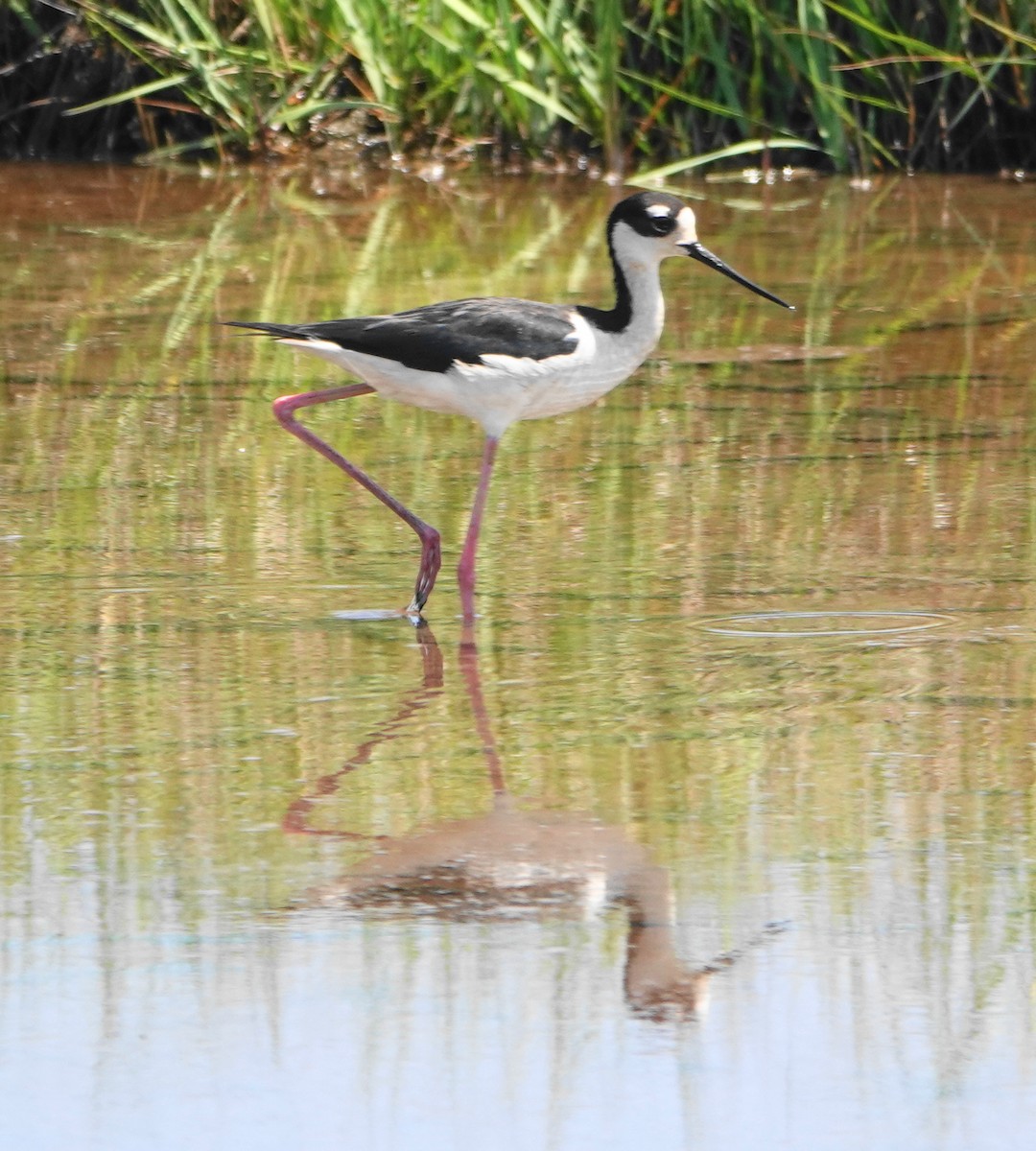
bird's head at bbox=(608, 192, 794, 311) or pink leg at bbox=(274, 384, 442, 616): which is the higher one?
bird's head at bbox=(608, 192, 794, 311)

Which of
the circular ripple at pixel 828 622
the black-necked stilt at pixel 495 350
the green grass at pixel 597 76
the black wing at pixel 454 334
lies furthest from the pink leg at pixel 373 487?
the green grass at pixel 597 76

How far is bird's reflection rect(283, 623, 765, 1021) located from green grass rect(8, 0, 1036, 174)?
6.44 m

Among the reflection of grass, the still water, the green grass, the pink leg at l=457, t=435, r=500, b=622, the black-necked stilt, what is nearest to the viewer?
the still water

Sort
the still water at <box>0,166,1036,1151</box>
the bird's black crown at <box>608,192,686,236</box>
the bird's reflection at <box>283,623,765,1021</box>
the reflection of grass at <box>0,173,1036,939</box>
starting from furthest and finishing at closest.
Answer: the bird's black crown at <box>608,192,686,236</box>
the reflection of grass at <box>0,173,1036,939</box>
the bird's reflection at <box>283,623,765,1021</box>
the still water at <box>0,166,1036,1151</box>

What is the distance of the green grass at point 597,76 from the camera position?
959cm

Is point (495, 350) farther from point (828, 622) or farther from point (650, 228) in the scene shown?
point (828, 622)

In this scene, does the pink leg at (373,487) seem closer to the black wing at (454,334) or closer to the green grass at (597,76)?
the black wing at (454,334)

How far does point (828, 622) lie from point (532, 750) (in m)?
0.90

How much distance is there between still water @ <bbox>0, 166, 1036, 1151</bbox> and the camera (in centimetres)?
271

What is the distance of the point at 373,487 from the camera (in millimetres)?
5074

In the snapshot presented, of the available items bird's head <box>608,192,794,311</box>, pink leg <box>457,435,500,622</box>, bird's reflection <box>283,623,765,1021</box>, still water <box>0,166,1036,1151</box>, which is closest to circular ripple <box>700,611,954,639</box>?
still water <box>0,166,1036,1151</box>

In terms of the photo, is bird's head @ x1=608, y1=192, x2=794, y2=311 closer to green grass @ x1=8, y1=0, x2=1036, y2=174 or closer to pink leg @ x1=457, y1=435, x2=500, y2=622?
pink leg @ x1=457, y1=435, x2=500, y2=622

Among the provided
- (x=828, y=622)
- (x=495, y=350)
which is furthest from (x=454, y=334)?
(x=828, y=622)

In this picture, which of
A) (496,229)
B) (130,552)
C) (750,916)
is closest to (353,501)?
(130,552)
